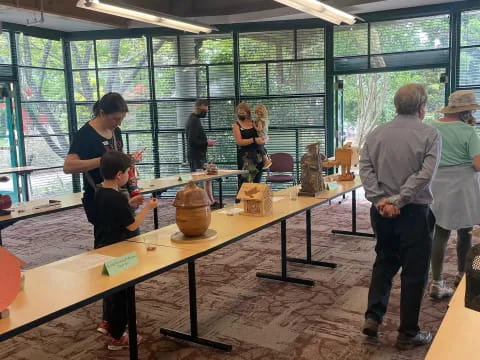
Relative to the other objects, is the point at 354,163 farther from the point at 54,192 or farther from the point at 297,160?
the point at 54,192

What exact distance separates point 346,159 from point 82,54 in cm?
511

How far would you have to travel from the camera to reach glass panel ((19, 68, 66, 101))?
7090mm

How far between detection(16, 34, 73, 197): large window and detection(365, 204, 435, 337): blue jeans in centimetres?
591

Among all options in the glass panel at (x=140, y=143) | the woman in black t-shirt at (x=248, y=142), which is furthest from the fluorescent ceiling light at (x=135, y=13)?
the glass panel at (x=140, y=143)

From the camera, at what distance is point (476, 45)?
20.3 feet

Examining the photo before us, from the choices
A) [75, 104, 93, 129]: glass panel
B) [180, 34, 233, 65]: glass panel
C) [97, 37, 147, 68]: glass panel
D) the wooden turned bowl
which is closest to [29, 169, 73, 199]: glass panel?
[75, 104, 93, 129]: glass panel

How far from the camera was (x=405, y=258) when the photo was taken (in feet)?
8.23

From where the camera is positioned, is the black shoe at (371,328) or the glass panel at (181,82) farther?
the glass panel at (181,82)

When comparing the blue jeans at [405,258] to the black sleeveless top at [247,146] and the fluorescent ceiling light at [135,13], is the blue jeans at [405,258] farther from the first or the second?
the fluorescent ceiling light at [135,13]

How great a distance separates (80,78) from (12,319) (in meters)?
6.69

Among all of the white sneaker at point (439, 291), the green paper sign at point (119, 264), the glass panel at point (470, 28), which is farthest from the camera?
the glass panel at point (470, 28)

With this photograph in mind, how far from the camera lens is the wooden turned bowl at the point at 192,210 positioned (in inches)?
92.5

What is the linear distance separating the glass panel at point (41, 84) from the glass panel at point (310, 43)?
3786 mm

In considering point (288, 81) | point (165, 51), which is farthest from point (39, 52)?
point (288, 81)
